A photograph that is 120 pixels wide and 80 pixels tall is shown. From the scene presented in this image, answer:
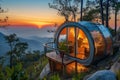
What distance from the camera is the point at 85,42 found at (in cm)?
2039

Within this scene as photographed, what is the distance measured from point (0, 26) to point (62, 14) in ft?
64.9

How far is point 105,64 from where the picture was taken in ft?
64.2

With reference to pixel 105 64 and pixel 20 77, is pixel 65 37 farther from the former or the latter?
pixel 20 77

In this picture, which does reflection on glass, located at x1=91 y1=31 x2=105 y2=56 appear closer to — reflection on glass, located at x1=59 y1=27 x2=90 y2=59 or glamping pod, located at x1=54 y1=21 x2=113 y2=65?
glamping pod, located at x1=54 y1=21 x2=113 y2=65

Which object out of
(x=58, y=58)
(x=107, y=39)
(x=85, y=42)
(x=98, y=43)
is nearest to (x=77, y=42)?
(x=85, y=42)

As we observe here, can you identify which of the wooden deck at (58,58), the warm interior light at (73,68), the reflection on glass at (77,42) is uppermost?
the reflection on glass at (77,42)

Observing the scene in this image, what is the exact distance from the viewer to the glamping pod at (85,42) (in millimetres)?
19656

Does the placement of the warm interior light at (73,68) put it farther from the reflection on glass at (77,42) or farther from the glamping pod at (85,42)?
the reflection on glass at (77,42)

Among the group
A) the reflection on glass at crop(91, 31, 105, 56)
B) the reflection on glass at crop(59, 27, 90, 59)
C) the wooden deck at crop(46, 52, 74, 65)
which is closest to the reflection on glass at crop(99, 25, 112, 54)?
the reflection on glass at crop(91, 31, 105, 56)

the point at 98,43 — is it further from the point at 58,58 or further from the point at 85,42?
the point at 58,58

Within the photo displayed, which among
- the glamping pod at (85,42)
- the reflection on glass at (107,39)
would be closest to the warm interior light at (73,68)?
the glamping pod at (85,42)

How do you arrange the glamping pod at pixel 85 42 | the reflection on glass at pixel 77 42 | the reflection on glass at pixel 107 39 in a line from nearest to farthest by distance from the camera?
the glamping pod at pixel 85 42
the reflection on glass at pixel 77 42
the reflection on glass at pixel 107 39

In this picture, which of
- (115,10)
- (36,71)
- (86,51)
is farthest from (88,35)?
(115,10)

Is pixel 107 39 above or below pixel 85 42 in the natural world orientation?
above
